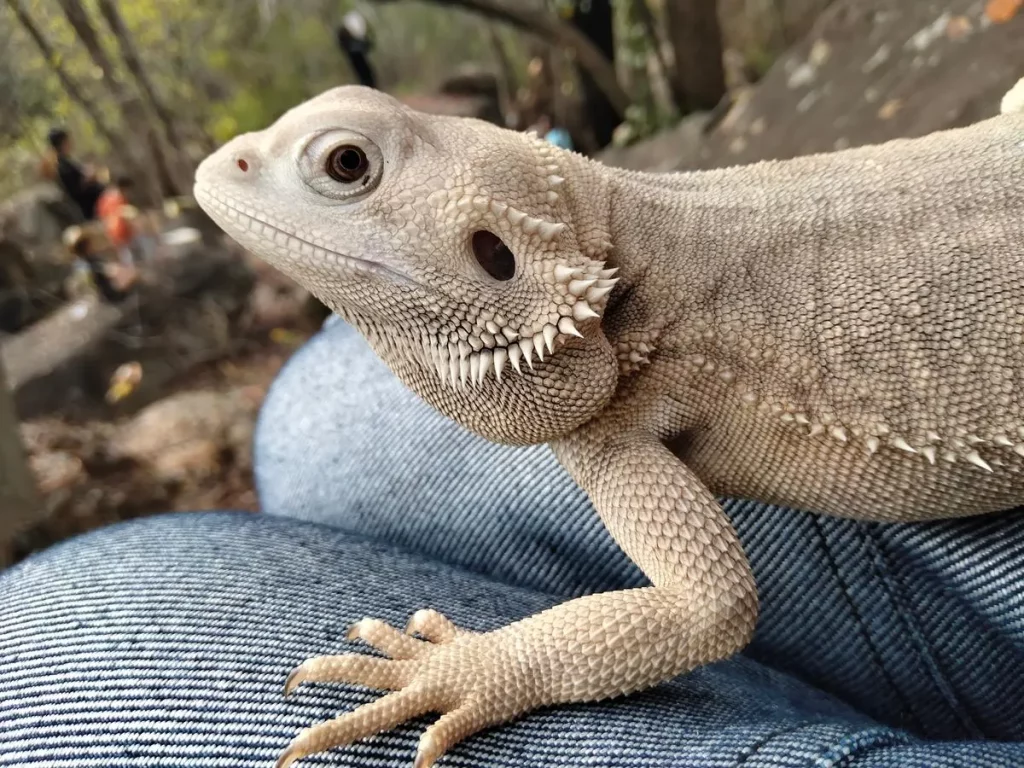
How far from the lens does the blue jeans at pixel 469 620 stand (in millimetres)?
827

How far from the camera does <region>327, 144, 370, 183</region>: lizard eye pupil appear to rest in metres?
0.83

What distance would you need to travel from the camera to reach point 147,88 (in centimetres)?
237

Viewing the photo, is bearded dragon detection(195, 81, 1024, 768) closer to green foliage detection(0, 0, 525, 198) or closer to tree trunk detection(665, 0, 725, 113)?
green foliage detection(0, 0, 525, 198)

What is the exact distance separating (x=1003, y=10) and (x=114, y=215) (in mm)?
2940

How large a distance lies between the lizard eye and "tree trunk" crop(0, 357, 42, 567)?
6.01 ft

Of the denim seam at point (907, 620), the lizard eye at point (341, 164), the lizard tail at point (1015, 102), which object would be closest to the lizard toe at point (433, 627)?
the lizard eye at point (341, 164)

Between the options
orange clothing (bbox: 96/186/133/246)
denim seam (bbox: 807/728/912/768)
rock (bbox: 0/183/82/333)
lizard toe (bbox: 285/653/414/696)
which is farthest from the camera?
rock (bbox: 0/183/82/333)

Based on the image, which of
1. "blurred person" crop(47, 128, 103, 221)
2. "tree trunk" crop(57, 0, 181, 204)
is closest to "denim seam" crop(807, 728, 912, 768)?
"tree trunk" crop(57, 0, 181, 204)

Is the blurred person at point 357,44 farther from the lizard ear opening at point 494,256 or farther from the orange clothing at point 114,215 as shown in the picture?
the lizard ear opening at point 494,256

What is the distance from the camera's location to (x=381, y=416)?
1.60 metres

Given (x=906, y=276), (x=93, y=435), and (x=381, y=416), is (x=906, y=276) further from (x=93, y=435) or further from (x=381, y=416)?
(x=93, y=435)

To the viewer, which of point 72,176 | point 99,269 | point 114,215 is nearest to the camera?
point 72,176

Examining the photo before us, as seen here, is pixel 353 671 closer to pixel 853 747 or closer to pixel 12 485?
pixel 853 747

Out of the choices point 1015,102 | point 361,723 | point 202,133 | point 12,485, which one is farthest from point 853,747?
point 202,133
